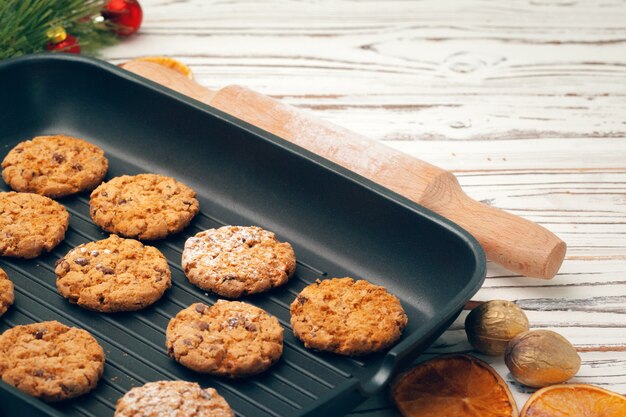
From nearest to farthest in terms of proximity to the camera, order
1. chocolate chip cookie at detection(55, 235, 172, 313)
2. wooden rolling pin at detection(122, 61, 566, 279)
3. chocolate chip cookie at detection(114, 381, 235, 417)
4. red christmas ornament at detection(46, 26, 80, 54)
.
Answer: chocolate chip cookie at detection(114, 381, 235, 417) → chocolate chip cookie at detection(55, 235, 172, 313) → wooden rolling pin at detection(122, 61, 566, 279) → red christmas ornament at detection(46, 26, 80, 54)

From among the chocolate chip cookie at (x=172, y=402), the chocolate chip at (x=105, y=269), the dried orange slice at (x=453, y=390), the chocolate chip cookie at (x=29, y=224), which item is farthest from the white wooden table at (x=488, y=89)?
the chocolate chip cookie at (x=29, y=224)

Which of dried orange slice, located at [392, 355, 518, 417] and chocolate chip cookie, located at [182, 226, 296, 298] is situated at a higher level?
chocolate chip cookie, located at [182, 226, 296, 298]

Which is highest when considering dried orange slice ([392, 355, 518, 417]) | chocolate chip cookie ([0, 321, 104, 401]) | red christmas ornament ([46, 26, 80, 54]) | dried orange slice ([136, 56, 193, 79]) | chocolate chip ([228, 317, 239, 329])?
red christmas ornament ([46, 26, 80, 54])

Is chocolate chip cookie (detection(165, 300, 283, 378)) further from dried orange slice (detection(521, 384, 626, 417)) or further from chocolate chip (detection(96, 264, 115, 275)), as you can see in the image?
dried orange slice (detection(521, 384, 626, 417))

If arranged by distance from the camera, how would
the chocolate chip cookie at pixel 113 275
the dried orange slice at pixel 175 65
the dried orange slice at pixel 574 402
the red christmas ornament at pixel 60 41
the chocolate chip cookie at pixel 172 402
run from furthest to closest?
the dried orange slice at pixel 175 65
the red christmas ornament at pixel 60 41
the chocolate chip cookie at pixel 113 275
the dried orange slice at pixel 574 402
the chocolate chip cookie at pixel 172 402

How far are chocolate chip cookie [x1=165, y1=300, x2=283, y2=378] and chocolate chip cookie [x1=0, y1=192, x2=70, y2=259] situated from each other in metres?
0.44

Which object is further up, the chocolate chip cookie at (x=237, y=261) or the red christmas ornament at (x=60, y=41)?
the red christmas ornament at (x=60, y=41)

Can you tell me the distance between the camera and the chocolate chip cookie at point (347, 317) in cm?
223

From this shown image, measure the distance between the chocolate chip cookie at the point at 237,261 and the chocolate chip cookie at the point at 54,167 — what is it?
0.40m

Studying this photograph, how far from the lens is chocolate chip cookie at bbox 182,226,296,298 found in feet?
7.85

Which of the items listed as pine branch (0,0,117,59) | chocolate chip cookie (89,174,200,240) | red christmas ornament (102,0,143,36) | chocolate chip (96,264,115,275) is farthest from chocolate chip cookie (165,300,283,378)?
red christmas ornament (102,0,143,36)

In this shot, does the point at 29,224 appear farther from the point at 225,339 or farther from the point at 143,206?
the point at 225,339

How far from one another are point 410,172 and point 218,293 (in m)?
0.65

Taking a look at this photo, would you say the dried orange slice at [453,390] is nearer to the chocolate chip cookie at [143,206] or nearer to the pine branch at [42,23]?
the chocolate chip cookie at [143,206]
